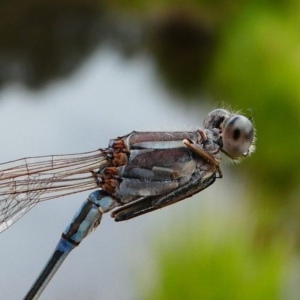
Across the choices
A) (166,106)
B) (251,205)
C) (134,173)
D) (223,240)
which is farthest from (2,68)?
(134,173)

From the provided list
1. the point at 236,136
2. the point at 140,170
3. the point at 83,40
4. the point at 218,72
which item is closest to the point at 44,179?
the point at 140,170

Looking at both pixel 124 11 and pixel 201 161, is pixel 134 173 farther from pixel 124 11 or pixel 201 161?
pixel 124 11

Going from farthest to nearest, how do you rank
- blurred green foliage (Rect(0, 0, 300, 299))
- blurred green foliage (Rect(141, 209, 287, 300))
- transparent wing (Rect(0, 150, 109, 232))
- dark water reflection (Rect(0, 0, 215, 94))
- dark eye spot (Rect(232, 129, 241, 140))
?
1. dark water reflection (Rect(0, 0, 215, 94))
2. blurred green foliage (Rect(0, 0, 300, 299))
3. blurred green foliage (Rect(141, 209, 287, 300))
4. transparent wing (Rect(0, 150, 109, 232))
5. dark eye spot (Rect(232, 129, 241, 140))

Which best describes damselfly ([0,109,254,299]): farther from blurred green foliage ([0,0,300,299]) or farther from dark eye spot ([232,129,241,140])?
blurred green foliage ([0,0,300,299])

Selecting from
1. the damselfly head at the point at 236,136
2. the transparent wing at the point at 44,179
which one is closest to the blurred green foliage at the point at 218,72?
the damselfly head at the point at 236,136

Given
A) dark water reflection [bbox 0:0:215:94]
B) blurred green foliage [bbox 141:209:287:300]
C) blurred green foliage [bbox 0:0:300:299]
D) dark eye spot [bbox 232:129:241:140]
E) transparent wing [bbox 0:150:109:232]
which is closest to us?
dark eye spot [bbox 232:129:241:140]

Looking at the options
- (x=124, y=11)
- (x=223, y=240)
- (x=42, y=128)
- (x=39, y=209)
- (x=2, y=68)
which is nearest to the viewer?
(x=223, y=240)

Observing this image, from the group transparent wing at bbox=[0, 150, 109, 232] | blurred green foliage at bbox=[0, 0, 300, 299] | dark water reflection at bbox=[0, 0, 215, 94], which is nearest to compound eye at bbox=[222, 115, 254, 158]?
transparent wing at bbox=[0, 150, 109, 232]
